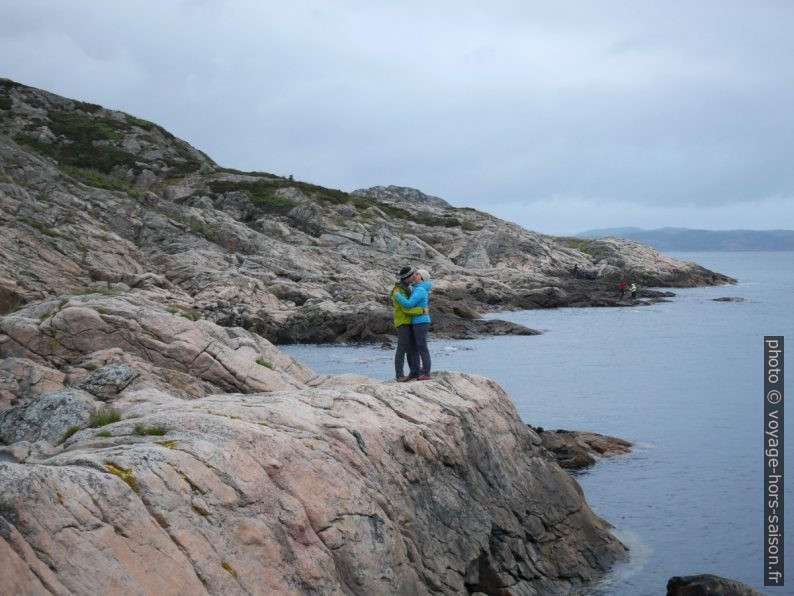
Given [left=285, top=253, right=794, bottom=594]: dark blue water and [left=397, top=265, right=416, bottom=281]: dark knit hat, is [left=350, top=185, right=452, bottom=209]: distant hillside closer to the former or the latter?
[left=285, top=253, right=794, bottom=594]: dark blue water

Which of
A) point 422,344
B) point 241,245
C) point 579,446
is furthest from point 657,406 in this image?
point 241,245

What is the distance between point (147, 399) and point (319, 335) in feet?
137

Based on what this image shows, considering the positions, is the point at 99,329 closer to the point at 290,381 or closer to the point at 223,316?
the point at 290,381

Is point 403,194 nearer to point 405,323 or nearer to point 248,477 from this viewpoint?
point 405,323

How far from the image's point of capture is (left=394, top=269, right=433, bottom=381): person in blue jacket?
17.0m

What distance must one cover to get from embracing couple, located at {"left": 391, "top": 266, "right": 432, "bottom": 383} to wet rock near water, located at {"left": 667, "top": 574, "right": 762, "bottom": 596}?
20.7ft

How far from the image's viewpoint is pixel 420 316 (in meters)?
17.3

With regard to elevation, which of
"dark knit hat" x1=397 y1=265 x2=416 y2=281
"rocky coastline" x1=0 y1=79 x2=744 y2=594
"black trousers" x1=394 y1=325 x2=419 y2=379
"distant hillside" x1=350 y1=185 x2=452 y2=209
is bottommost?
"rocky coastline" x1=0 y1=79 x2=744 y2=594

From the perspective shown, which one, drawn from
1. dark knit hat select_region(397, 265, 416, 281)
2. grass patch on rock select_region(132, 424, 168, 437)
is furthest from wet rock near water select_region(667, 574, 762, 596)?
grass patch on rock select_region(132, 424, 168, 437)

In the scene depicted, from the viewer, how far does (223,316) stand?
51.1 metres

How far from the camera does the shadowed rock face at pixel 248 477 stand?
874cm

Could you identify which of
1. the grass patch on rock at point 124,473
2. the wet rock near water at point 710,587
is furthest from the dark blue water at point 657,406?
the grass patch on rock at point 124,473

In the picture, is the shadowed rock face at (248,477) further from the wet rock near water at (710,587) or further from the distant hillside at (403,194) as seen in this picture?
the distant hillside at (403,194)

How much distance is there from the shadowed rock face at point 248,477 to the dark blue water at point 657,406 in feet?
8.57
